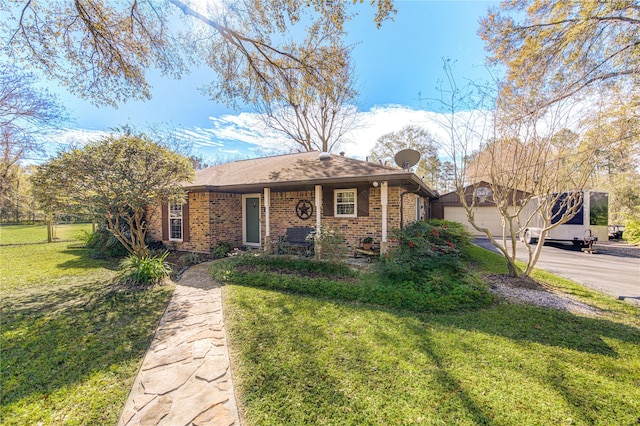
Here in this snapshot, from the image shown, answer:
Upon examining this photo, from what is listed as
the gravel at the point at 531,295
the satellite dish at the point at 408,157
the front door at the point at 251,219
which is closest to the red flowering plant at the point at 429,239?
the gravel at the point at 531,295

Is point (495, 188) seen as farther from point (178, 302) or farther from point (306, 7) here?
point (178, 302)

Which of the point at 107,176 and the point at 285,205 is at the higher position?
the point at 107,176

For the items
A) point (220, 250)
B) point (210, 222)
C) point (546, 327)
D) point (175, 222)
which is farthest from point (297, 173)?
point (546, 327)

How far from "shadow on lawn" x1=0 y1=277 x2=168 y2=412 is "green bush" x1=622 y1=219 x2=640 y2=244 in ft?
65.1

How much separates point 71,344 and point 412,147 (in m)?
27.5

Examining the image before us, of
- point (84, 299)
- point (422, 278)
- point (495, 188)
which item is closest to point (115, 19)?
point (84, 299)

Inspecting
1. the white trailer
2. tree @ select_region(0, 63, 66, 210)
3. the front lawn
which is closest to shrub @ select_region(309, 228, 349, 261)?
the front lawn

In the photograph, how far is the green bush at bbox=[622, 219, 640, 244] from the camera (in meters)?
12.5

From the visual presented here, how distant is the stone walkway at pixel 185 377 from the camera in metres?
2.25

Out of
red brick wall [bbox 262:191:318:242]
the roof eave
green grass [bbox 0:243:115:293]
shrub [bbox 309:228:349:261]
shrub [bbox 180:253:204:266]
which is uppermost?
the roof eave

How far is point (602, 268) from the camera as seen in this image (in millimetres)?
8023

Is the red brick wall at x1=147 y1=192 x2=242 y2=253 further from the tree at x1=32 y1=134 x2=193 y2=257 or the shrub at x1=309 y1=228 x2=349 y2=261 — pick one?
the shrub at x1=309 y1=228 x2=349 y2=261

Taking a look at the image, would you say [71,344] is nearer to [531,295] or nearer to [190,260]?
[190,260]

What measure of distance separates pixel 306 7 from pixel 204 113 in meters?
7.89
